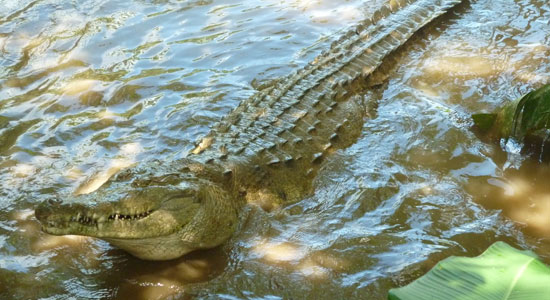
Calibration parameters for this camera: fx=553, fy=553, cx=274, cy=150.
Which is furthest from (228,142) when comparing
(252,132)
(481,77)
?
(481,77)

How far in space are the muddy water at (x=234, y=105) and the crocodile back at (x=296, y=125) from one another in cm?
19

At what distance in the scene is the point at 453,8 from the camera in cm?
791

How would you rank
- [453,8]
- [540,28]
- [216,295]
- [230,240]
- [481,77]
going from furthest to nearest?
[453,8] < [540,28] < [481,77] < [230,240] < [216,295]

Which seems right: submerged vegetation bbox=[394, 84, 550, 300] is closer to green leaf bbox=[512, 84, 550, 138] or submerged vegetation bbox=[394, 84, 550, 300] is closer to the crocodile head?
the crocodile head

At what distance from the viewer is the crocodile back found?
4504 millimetres

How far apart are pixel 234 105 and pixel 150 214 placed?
249 centimetres

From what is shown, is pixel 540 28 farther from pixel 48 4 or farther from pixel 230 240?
pixel 48 4

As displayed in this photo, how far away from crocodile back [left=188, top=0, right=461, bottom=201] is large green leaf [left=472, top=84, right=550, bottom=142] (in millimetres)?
1197

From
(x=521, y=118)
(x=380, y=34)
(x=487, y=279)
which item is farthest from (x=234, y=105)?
(x=487, y=279)

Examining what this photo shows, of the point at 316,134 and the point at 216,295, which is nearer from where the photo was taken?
the point at 216,295

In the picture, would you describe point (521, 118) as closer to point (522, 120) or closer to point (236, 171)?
point (522, 120)

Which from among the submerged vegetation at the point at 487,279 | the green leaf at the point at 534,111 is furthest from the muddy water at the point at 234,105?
the submerged vegetation at the point at 487,279

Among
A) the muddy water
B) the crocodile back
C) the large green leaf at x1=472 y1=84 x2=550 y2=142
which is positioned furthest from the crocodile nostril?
the large green leaf at x1=472 y1=84 x2=550 y2=142

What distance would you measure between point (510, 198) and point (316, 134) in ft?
5.59
